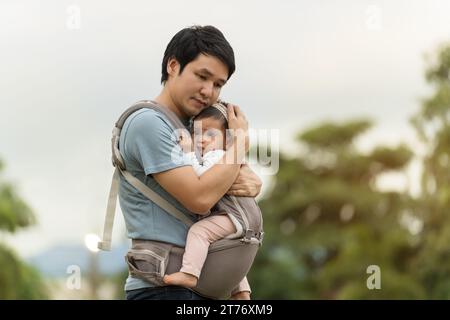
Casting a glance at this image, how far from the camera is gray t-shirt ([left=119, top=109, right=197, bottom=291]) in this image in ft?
8.82

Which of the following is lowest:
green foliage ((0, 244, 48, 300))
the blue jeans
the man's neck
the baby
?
the blue jeans

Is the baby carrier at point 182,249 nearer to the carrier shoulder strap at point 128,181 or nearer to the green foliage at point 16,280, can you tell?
the carrier shoulder strap at point 128,181

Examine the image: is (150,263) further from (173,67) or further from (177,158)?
(173,67)

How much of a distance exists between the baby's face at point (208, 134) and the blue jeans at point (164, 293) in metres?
0.44

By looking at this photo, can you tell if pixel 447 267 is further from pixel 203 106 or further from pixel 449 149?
pixel 203 106

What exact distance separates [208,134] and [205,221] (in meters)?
0.29

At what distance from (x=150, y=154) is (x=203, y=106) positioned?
0.25 metres

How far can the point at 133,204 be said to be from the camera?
9.09 feet

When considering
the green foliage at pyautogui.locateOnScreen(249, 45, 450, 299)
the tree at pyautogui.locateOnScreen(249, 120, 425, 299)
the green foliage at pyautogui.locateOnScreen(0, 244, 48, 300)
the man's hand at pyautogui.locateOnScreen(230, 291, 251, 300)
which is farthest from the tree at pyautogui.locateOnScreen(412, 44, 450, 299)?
the man's hand at pyautogui.locateOnScreen(230, 291, 251, 300)

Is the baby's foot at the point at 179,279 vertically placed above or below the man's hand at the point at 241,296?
below

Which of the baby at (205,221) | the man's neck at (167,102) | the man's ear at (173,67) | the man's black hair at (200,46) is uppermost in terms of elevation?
the man's black hair at (200,46)

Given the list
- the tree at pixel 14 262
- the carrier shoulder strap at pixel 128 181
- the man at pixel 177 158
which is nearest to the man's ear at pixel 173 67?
the man at pixel 177 158

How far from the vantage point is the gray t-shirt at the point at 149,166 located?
269 cm

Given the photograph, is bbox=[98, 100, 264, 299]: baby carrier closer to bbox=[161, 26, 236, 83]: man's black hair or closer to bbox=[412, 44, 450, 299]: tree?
bbox=[161, 26, 236, 83]: man's black hair
